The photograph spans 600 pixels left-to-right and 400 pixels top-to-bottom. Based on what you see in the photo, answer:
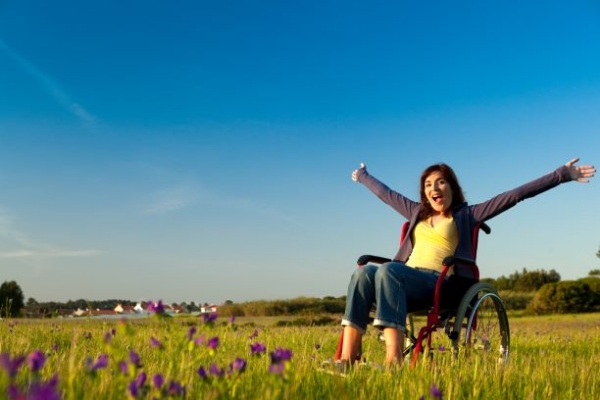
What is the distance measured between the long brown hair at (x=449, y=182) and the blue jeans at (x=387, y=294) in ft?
2.96

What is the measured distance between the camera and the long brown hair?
4.90 m

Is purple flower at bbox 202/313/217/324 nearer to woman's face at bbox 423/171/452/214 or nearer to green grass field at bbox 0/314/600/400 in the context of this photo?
green grass field at bbox 0/314/600/400

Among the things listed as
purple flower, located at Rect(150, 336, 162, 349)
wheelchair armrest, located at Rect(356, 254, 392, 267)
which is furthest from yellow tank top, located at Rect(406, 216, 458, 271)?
purple flower, located at Rect(150, 336, 162, 349)

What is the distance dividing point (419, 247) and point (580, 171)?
4.52 feet

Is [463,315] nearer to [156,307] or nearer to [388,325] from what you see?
[388,325]

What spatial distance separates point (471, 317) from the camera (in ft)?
13.5

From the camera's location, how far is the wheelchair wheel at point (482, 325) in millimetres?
4039

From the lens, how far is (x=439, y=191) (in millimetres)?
4832

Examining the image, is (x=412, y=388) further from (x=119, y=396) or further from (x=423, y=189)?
(x=423, y=189)

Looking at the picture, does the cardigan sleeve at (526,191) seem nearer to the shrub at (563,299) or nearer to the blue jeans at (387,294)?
the blue jeans at (387,294)

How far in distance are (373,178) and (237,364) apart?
4.09m

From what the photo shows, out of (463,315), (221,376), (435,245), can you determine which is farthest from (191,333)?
(435,245)

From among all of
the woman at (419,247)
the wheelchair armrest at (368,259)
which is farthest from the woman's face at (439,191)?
the wheelchair armrest at (368,259)

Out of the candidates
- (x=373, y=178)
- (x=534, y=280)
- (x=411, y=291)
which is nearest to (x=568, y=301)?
(x=534, y=280)
